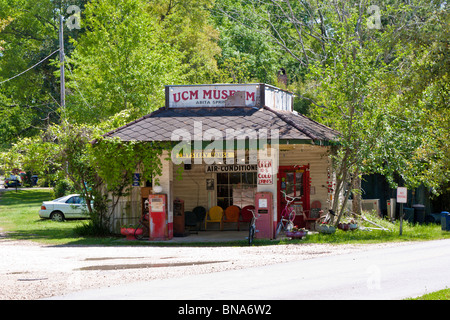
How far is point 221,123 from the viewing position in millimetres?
21469

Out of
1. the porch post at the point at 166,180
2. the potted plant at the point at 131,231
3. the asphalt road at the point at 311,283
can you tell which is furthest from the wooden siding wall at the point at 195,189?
the asphalt road at the point at 311,283

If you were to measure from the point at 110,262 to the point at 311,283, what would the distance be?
626 centimetres

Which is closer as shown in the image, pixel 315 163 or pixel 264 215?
pixel 264 215

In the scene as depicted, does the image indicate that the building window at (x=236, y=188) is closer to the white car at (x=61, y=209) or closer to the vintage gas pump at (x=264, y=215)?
the vintage gas pump at (x=264, y=215)

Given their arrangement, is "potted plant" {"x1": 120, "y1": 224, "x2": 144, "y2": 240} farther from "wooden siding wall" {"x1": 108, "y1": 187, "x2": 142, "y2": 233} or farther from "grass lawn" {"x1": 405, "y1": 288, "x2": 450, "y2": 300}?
"grass lawn" {"x1": 405, "y1": 288, "x2": 450, "y2": 300}

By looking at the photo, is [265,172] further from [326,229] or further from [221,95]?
[221,95]

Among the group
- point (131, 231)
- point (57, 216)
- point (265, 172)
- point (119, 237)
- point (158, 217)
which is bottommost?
point (119, 237)

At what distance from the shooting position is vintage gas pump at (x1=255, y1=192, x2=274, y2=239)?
68.3ft

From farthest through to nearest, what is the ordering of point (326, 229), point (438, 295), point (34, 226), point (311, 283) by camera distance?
point (34, 226) < point (326, 229) < point (311, 283) < point (438, 295)

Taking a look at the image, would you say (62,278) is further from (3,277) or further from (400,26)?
(400,26)

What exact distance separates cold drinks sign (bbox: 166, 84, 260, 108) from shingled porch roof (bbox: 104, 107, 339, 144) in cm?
21

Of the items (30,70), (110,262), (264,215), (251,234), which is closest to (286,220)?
(264,215)
